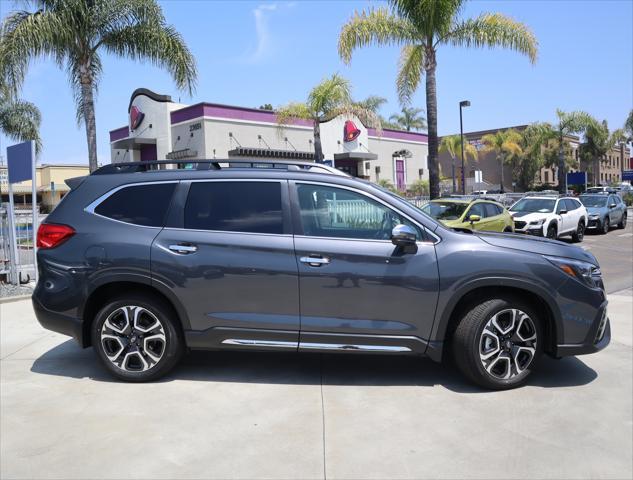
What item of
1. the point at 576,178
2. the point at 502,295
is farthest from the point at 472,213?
the point at 576,178

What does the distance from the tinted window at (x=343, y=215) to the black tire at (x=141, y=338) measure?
1.41 m

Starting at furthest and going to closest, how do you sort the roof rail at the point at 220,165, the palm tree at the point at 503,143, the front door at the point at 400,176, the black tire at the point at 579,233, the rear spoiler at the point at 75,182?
the palm tree at the point at 503,143
the front door at the point at 400,176
the black tire at the point at 579,233
the rear spoiler at the point at 75,182
the roof rail at the point at 220,165

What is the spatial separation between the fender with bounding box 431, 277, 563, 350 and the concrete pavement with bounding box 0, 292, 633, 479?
Answer: 571 mm

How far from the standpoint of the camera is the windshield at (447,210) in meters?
13.0

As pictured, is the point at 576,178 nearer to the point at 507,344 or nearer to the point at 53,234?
the point at 507,344

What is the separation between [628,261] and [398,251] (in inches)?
448

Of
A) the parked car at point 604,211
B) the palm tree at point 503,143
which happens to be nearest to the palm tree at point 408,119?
the palm tree at point 503,143

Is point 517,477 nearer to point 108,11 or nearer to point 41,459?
point 41,459

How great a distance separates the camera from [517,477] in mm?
3322

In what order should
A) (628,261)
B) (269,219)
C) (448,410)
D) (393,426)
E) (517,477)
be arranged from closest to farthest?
1. (517,477)
2. (393,426)
3. (448,410)
4. (269,219)
5. (628,261)

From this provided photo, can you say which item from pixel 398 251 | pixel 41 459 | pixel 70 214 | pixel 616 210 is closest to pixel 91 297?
pixel 70 214

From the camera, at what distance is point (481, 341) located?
4.50 meters

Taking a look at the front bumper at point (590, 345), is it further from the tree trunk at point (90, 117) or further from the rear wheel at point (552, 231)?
the tree trunk at point (90, 117)

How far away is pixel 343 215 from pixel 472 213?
9198mm
